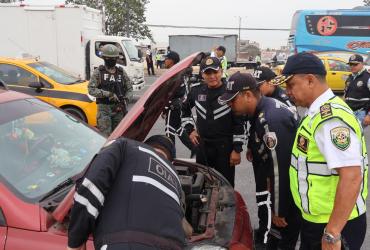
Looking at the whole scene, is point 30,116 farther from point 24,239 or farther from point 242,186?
point 242,186

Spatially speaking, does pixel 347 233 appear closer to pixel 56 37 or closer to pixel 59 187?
pixel 59 187

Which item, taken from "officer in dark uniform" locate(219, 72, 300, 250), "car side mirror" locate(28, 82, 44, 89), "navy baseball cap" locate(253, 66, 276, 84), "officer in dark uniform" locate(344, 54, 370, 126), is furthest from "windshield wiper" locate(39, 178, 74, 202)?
"car side mirror" locate(28, 82, 44, 89)

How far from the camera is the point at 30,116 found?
267 centimetres

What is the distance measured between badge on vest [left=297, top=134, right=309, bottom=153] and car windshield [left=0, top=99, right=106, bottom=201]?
1.40 meters

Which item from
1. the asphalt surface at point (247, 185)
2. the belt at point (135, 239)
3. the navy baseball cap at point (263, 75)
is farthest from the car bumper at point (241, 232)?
the navy baseball cap at point (263, 75)

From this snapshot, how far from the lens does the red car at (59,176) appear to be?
189cm

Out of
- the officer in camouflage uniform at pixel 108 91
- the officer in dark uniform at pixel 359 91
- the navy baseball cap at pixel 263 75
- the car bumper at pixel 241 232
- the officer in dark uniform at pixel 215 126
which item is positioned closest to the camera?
the car bumper at pixel 241 232

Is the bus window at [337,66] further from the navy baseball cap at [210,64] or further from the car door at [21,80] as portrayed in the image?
the navy baseball cap at [210,64]

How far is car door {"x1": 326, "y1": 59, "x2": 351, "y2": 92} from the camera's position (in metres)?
13.5

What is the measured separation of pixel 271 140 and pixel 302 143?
1.99ft

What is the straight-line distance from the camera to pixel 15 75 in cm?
744

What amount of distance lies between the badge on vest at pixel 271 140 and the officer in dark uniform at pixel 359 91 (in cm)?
371

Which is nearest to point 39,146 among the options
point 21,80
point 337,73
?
point 21,80

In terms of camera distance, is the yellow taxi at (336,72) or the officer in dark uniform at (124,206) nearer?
the officer in dark uniform at (124,206)
